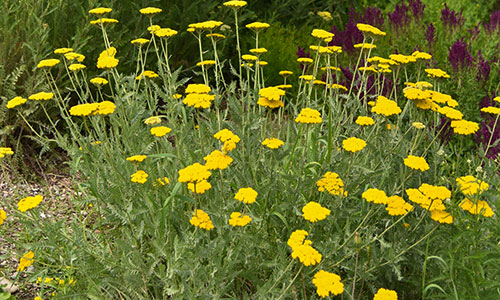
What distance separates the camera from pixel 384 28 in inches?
194

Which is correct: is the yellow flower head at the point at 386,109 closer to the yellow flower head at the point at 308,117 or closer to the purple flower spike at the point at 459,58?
the yellow flower head at the point at 308,117

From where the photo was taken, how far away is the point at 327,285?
1731mm

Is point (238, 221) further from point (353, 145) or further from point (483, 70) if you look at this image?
point (483, 70)

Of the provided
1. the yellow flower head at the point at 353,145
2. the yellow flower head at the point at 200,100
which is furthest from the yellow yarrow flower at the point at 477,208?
the yellow flower head at the point at 200,100

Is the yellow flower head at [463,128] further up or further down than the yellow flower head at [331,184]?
further up

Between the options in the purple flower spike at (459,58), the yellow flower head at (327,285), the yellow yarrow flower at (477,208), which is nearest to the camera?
the yellow flower head at (327,285)

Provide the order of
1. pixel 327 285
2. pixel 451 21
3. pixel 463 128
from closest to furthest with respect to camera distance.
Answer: pixel 327 285
pixel 463 128
pixel 451 21

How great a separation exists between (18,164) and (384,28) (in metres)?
3.32

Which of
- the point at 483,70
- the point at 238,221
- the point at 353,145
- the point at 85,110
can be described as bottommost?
the point at 483,70

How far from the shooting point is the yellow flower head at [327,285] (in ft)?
5.59

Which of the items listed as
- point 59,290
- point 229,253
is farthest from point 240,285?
point 59,290

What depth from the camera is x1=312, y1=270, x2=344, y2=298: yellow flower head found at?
171 centimetres

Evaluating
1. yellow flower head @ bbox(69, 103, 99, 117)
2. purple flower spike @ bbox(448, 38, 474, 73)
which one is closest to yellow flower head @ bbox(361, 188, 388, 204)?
yellow flower head @ bbox(69, 103, 99, 117)

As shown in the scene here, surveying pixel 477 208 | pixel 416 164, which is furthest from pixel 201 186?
pixel 477 208
